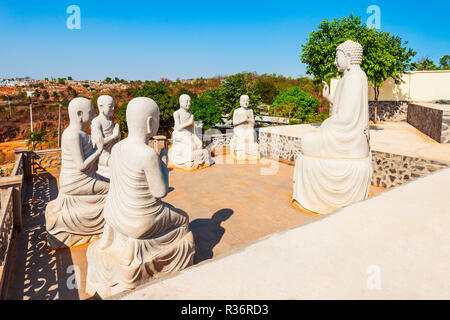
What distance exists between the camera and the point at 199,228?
14.6 feet

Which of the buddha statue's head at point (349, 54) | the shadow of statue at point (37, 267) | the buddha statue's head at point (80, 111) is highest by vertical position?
the buddha statue's head at point (349, 54)

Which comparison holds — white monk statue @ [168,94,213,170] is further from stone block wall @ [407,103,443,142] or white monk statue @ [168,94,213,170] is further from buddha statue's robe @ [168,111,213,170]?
stone block wall @ [407,103,443,142]

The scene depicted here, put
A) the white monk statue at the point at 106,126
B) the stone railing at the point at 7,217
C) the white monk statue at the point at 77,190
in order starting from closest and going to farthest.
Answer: the stone railing at the point at 7,217 < the white monk statue at the point at 77,190 < the white monk statue at the point at 106,126

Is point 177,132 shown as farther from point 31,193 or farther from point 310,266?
point 310,266

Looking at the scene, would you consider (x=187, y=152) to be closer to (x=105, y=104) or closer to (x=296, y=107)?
(x=105, y=104)

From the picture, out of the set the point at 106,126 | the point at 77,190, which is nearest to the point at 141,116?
the point at 77,190

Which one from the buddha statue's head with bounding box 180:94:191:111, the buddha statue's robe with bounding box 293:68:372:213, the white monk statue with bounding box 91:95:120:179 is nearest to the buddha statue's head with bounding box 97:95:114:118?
the white monk statue with bounding box 91:95:120:179

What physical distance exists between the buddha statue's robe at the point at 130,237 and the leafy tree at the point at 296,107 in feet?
46.0

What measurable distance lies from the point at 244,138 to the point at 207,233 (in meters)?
5.00

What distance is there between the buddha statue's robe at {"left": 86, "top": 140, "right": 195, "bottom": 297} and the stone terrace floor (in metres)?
0.45

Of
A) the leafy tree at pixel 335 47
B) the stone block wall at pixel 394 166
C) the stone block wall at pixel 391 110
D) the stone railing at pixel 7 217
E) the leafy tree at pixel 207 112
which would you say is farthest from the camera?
the stone block wall at pixel 391 110

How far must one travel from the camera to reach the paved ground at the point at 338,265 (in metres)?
1.84

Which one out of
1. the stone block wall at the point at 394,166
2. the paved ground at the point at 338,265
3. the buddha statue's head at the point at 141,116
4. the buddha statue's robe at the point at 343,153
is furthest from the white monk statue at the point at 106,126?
the stone block wall at the point at 394,166

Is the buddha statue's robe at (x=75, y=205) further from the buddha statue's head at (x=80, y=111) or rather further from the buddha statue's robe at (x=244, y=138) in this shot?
the buddha statue's robe at (x=244, y=138)
